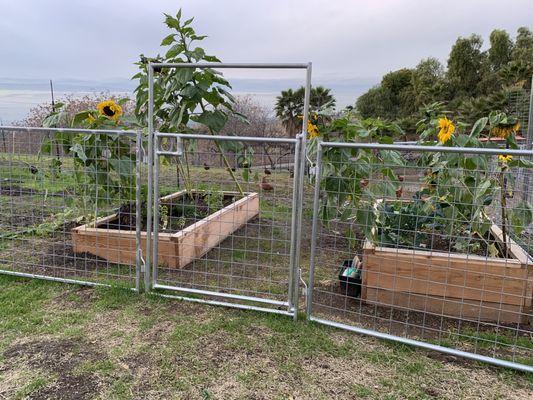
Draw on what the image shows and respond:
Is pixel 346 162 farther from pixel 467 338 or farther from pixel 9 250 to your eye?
pixel 9 250

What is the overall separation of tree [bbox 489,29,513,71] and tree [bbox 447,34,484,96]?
622 mm

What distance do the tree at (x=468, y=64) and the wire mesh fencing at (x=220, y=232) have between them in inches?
1020

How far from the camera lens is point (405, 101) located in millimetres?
30359

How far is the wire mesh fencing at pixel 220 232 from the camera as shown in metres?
3.19

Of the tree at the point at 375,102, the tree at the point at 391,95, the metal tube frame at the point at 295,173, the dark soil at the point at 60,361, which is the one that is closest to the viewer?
the dark soil at the point at 60,361

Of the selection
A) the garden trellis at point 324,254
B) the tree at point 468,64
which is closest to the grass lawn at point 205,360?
the garden trellis at point 324,254

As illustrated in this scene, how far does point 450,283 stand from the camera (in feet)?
9.76

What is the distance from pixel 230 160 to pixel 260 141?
5.00ft

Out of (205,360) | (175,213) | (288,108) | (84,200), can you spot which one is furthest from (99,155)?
(288,108)

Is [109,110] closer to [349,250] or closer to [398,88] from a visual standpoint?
[349,250]

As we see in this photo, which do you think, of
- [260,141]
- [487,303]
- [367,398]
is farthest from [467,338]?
[260,141]

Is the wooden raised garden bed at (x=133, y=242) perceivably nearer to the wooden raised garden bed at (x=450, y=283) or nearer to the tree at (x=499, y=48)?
the wooden raised garden bed at (x=450, y=283)

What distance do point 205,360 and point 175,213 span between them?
253 cm

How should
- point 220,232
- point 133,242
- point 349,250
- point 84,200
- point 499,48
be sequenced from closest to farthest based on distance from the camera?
point 349,250
point 133,242
point 84,200
point 220,232
point 499,48
